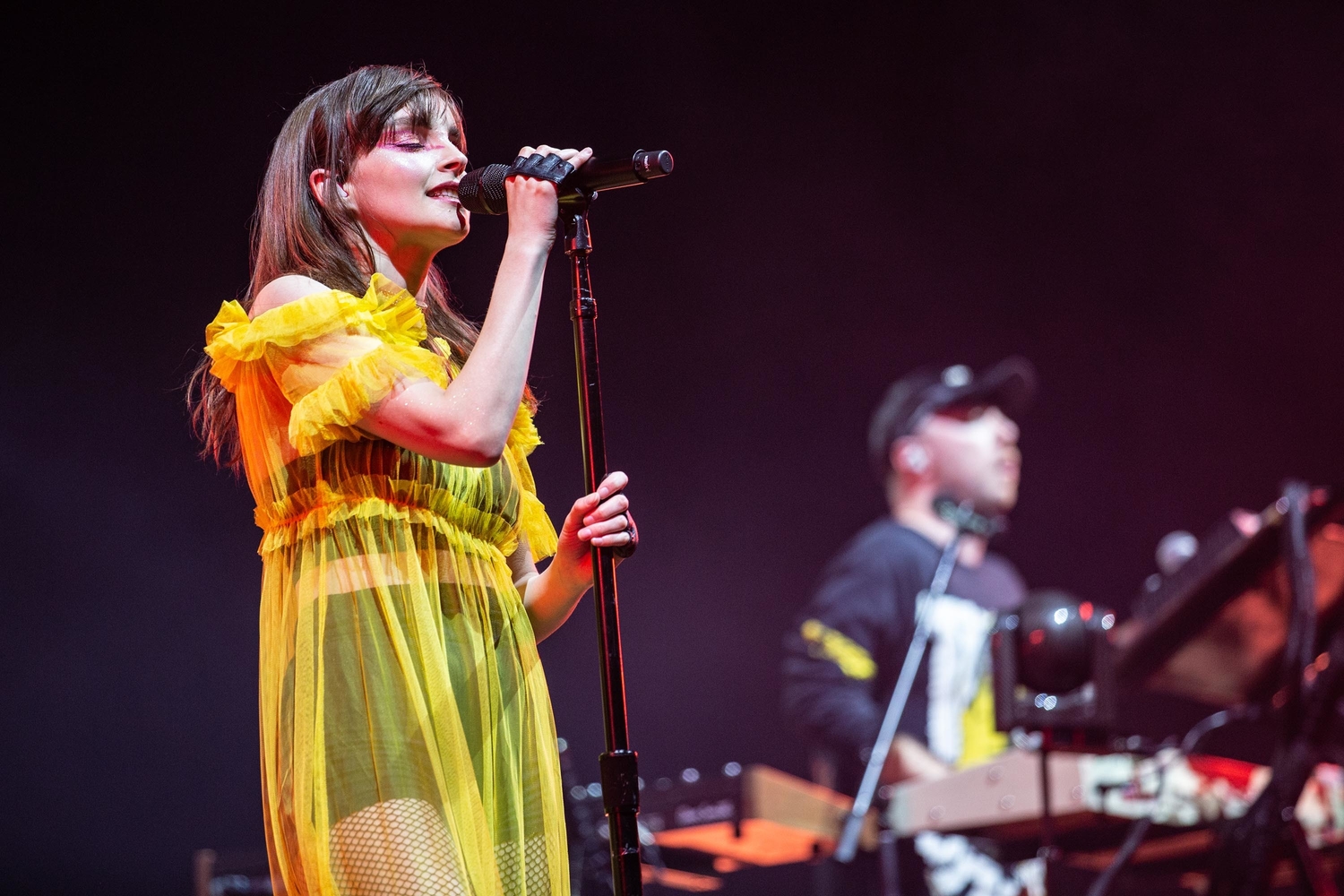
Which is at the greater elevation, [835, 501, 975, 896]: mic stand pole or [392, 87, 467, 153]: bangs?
[392, 87, 467, 153]: bangs

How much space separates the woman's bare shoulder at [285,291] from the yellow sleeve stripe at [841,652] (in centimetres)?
310

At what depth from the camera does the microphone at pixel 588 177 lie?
1.49 m

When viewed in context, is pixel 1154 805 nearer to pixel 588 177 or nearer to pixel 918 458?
pixel 918 458

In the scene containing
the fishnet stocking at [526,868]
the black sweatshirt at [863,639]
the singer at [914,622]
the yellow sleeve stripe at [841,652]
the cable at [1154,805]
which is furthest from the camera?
the yellow sleeve stripe at [841,652]

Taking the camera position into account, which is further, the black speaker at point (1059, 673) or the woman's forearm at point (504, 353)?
the black speaker at point (1059, 673)

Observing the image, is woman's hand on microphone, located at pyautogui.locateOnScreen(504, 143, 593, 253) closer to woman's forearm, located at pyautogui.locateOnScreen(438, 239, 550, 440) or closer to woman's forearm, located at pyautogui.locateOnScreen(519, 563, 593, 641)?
woman's forearm, located at pyautogui.locateOnScreen(438, 239, 550, 440)

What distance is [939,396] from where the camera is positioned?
4.82 metres

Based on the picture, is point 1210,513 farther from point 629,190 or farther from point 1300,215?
point 629,190

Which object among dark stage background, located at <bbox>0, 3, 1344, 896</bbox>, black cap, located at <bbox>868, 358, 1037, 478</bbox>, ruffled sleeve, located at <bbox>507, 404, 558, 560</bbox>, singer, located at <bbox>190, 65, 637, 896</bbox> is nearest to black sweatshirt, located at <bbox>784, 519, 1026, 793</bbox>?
→ black cap, located at <bbox>868, 358, 1037, 478</bbox>

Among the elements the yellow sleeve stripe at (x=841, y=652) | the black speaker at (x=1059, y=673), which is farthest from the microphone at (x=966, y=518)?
the black speaker at (x=1059, y=673)

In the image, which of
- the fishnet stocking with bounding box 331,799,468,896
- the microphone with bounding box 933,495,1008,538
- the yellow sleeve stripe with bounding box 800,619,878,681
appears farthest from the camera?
the microphone with bounding box 933,495,1008,538

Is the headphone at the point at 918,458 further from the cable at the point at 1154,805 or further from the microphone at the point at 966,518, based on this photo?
the cable at the point at 1154,805

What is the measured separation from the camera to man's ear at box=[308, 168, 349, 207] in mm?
1676

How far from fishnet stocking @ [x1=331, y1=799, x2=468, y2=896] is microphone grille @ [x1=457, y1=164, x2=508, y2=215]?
2.26ft
